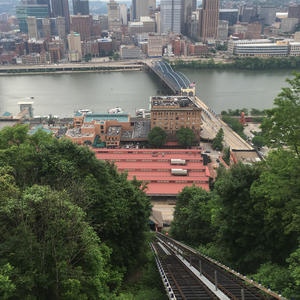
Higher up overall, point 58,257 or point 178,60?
point 58,257

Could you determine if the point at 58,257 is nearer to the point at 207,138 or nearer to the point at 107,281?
the point at 107,281

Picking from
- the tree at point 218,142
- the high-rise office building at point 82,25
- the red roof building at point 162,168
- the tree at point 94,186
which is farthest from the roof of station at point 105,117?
the high-rise office building at point 82,25

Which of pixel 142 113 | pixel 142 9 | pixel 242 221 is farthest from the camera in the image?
pixel 142 9

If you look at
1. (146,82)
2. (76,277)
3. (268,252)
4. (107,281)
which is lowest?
(146,82)

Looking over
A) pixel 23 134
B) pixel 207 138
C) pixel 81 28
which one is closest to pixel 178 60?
pixel 81 28

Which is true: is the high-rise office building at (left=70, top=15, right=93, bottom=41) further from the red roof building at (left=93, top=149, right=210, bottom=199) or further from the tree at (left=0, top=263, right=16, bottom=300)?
the tree at (left=0, top=263, right=16, bottom=300)

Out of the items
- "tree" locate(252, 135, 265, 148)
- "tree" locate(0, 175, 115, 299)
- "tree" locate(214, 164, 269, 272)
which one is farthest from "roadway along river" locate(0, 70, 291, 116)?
"tree" locate(0, 175, 115, 299)

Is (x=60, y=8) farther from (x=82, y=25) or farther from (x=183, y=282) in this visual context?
(x=183, y=282)

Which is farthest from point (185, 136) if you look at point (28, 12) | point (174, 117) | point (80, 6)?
point (80, 6)
